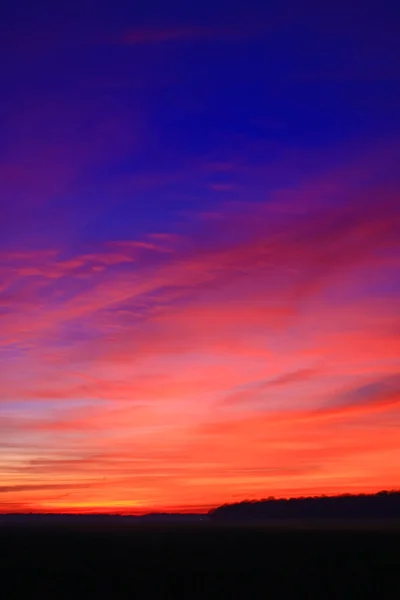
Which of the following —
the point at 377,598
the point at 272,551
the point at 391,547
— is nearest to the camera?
the point at 377,598

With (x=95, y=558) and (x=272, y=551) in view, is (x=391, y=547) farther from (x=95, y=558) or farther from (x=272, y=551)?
(x=95, y=558)

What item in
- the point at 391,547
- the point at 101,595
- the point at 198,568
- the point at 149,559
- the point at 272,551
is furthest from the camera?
the point at 391,547

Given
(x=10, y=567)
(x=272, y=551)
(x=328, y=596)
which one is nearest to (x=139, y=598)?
(x=328, y=596)

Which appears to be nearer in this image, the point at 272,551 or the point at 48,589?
the point at 48,589

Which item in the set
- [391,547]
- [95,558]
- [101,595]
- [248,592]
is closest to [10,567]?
[95,558]

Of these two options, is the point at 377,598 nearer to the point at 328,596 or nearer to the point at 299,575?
the point at 328,596

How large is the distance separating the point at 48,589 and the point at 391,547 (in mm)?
35668

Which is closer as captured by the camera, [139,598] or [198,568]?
[139,598]

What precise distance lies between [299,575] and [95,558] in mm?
18156

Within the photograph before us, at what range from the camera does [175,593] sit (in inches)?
1194

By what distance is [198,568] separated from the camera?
4106 centimetres

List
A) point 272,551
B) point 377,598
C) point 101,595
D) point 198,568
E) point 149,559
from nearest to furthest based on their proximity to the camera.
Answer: point 377,598 → point 101,595 → point 198,568 → point 149,559 → point 272,551

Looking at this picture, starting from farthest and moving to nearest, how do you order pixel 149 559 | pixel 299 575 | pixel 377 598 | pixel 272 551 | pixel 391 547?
1. pixel 391 547
2. pixel 272 551
3. pixel 149 559
4. pixel 299 575
5. pixel 377 598

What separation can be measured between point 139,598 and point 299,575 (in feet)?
34.4
